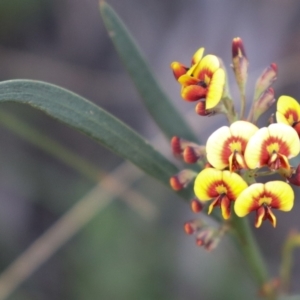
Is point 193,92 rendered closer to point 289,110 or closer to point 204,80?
point 204,80

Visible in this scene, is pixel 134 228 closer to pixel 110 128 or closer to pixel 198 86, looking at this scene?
pixel 110 128

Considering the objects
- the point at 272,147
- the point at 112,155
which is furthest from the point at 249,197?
the point at 112,155

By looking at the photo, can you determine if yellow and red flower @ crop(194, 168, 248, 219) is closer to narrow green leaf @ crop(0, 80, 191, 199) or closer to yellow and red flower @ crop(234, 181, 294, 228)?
yellow and red flower @ crop(234, 181, 294, 228)

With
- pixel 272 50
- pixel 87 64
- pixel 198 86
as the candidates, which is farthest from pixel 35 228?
pixel 198 86

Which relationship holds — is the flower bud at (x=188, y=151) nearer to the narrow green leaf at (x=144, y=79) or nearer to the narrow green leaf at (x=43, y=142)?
the narrow green leaf at (x=144, y=79)

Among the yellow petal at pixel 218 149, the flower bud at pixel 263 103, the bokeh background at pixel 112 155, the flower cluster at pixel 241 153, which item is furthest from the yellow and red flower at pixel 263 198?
the bokeh background at pixel 112 155
